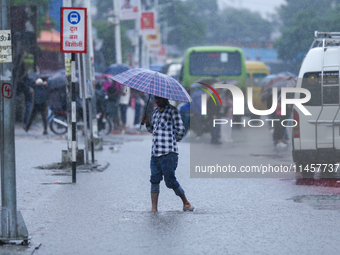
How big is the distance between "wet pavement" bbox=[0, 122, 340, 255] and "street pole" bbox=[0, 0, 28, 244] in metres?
0.24

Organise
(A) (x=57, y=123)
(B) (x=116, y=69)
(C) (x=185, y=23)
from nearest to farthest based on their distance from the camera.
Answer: (A) (x=57, y=123), (B) (x=116, y=69), (C) (x=185, y=23)

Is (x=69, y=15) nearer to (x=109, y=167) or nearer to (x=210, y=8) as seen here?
(x=109, y=167)

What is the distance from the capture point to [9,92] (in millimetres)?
6273

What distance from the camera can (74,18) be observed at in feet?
35.5

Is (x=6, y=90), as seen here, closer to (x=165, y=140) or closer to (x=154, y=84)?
(x=154, y=84)

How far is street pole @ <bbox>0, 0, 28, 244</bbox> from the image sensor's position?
6.26m

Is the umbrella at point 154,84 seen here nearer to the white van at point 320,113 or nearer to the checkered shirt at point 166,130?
the checkered shirt at point 166,130

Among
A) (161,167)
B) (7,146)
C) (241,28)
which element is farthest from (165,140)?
(241,28)

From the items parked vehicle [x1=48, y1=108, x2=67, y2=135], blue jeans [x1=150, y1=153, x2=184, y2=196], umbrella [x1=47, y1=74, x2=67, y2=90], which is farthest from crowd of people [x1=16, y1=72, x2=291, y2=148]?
blue jeans [x1=150, y1=153, x2=184, y2=196]

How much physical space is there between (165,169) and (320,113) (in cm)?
412

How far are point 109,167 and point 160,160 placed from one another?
18.0ft

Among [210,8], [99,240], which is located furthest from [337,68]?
[210,8]

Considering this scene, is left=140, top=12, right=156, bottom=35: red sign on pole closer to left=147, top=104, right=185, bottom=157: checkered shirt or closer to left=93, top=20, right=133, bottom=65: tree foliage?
left=93, top=20, right=133, bottom=65: tree foliage

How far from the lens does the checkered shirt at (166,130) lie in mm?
8039
